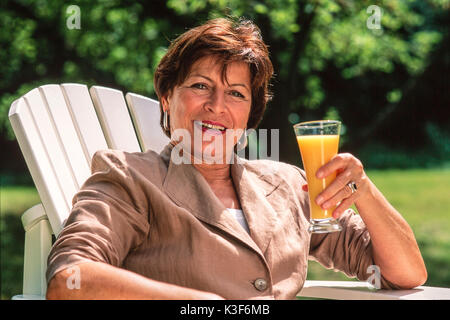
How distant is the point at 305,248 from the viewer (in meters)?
2.14

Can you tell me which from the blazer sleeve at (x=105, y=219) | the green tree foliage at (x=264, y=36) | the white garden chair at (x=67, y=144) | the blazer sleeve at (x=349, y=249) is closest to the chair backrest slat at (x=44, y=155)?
the white garden chair at (x=67, y=144)

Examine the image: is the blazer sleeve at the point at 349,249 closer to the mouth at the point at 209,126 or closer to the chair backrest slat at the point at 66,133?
the mouth at the point at 209,126

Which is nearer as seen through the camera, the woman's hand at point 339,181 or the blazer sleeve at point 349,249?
the woman's hand at point 339,181

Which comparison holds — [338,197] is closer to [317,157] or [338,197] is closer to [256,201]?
[317,157]

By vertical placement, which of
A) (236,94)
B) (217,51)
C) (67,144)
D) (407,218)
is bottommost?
(407,218)

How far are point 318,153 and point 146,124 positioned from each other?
1132 millimetres

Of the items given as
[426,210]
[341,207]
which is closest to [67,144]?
[341,207]

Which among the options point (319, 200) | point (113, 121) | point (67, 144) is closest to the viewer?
point (319, 200)

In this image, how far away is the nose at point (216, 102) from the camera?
2.08 m

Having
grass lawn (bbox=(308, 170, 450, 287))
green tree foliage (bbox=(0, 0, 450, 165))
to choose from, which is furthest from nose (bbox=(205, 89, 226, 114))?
grass lawn (bbox=(308, 170, 450, 287))

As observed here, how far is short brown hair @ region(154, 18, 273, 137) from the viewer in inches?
81.9

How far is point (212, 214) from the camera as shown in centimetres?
192

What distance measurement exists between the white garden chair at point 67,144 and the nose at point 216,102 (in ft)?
2.17
